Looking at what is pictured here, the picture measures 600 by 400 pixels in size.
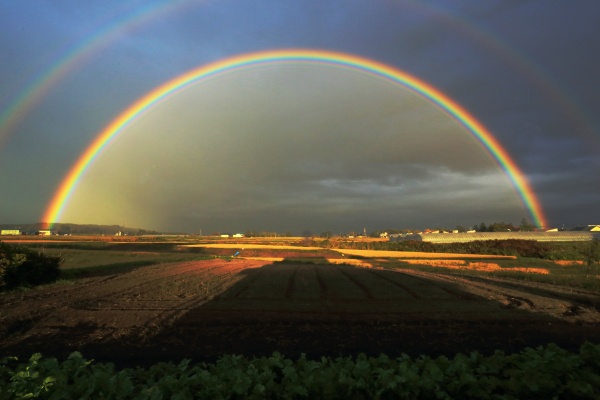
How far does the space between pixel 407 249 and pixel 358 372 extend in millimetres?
87508

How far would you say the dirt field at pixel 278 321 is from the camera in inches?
409

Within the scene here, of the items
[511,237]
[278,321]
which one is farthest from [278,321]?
[511,237]

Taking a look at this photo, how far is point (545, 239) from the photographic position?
105 m

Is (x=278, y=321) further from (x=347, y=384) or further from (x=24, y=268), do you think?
(x=24, y=268)

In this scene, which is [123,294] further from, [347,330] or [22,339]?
Result: [347,330]

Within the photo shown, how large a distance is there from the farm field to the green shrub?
49.7 inches

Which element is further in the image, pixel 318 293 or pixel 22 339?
pixel 318 293

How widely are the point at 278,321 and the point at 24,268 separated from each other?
55.9 ft

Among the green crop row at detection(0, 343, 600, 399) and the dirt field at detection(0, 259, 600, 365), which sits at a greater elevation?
the green crop row at detection(0, 343, 600, 399)

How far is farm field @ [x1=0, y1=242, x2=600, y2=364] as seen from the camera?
409 inches

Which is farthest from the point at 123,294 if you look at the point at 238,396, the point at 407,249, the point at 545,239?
the point at 545,239

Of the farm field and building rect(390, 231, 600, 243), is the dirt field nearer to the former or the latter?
the farm field

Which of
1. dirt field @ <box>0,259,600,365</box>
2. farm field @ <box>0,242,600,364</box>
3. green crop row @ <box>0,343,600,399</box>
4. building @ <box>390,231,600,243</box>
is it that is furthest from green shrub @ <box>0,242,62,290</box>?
building @ <box>390,231,600,243</box>

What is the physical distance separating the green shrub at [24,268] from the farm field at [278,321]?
4.14 ft
